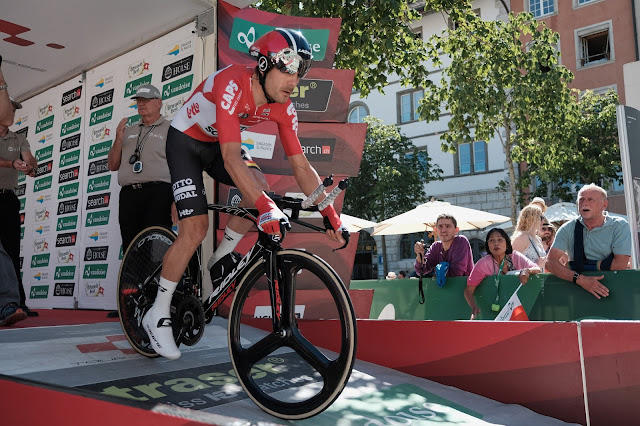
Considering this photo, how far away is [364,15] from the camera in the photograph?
9.14 metres

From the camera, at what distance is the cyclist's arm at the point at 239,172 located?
114 inches

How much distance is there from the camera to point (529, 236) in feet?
23.3

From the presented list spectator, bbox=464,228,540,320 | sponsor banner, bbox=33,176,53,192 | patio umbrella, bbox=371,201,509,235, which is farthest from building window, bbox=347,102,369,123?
spectator, bbox=464,228,540,320

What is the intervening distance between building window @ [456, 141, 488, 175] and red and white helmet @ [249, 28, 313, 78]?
27495 millimetres

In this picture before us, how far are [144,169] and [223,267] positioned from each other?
2374mm

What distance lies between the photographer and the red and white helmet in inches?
117

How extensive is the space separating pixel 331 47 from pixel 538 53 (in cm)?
1004

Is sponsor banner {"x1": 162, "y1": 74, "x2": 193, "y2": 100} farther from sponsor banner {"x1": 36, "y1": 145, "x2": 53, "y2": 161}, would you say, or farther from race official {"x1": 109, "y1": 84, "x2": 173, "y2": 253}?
sponsor banner {"x1": 36, "y1": 145, "x2": 53, "y2": 161}

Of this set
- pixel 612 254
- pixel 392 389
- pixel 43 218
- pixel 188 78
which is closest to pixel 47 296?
pixel 43 218

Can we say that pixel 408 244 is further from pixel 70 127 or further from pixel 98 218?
pixel 98 218

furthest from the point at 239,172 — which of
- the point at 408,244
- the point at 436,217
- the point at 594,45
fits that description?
the point at 594,45

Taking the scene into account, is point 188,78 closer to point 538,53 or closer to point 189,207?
point 189,207

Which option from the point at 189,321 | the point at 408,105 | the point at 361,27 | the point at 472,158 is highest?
the point at 408,105

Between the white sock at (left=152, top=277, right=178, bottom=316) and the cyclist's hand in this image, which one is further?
the white sock at (left=152, top=277, right=178, bottom=316)
